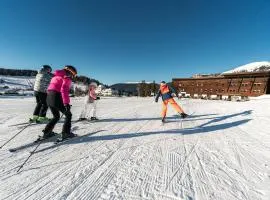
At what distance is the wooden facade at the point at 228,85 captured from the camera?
45.1 metres

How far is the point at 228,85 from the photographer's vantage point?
51.6m

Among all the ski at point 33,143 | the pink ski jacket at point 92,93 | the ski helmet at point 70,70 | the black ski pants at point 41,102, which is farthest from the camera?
the pink ski jacket at point 92,93

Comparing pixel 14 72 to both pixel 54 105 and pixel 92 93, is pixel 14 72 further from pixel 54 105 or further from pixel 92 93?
pixel 54 105

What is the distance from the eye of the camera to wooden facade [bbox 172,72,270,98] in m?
45.1

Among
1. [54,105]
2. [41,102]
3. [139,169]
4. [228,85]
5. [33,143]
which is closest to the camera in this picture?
[139,169]

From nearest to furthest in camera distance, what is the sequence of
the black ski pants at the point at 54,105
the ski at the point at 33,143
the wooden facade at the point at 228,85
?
the ski at the point at 33,143 < the black ski pants at the point at 54,105 < the wooden facade at the point at 228,85

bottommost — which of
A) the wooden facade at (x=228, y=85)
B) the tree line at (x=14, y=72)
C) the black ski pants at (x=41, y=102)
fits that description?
the wooden facade at (x=228, y=85)

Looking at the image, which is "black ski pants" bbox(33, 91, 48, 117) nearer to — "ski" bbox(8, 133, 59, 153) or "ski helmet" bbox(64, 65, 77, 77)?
"ski" bbox(8, 133, 59, 153)

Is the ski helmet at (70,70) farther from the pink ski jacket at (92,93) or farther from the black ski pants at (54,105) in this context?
the pink ski jacket at (92,93)

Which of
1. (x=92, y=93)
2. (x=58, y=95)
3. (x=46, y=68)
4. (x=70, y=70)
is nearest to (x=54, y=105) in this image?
(x=58, y=95)

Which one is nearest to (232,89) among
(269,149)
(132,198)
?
(269,149)

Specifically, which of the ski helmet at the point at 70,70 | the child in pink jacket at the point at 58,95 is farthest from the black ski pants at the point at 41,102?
the ski helmet at the point at 70,70

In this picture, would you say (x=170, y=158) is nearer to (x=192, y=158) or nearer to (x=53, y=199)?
(x=192, y=158)

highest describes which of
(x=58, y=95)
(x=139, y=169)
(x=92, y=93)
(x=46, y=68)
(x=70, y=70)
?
(x=46, y=68)
